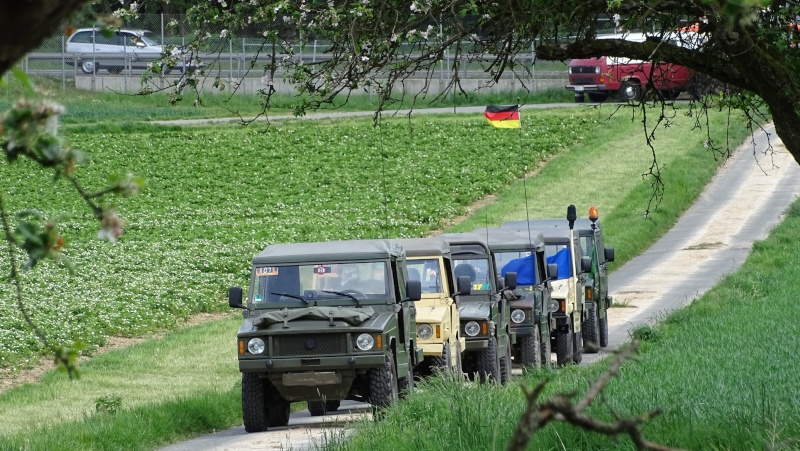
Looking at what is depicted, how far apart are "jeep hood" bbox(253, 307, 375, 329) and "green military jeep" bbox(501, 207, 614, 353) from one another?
749 centimetres

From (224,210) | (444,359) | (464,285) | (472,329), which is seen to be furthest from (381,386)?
(224,210)

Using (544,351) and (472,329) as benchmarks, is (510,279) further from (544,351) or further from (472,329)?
(544,351)

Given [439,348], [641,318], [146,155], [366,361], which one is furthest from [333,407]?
[146,155]

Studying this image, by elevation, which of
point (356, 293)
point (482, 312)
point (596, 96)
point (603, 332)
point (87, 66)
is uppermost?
point (87, 66)

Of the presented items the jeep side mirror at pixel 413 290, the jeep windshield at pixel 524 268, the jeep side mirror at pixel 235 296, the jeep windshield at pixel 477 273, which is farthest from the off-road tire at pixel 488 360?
the jeep side mirror at pixel 235 296

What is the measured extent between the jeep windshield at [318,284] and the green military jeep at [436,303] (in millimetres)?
1130

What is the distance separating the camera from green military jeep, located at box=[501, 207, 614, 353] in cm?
1989

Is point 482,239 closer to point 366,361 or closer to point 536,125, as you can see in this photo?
point 366,361

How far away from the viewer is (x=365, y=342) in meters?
12.1

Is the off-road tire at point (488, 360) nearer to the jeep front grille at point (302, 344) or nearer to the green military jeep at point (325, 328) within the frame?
the green military jeep at point (325, 328)

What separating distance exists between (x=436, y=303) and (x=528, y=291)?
2.93 m

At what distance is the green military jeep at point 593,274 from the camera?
783 inches

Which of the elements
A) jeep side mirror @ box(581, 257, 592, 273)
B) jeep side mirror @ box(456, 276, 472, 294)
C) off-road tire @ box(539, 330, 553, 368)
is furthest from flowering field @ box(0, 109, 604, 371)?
jeep side mirror @ box(456, 276, 472, 294)

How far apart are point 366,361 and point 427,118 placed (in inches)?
1471
